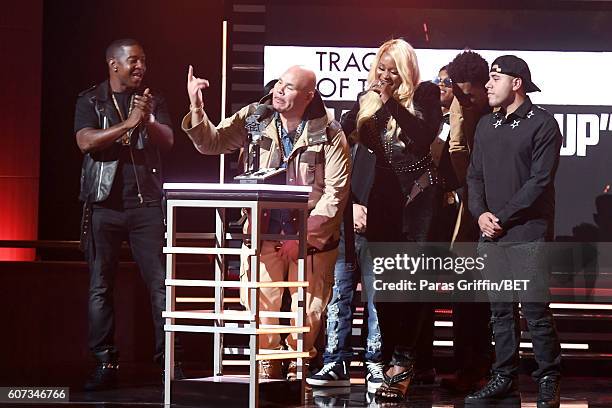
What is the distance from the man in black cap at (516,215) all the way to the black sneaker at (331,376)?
807mm

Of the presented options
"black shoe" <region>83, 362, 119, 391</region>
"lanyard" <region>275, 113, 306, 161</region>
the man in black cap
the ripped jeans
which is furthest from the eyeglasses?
"black shoe" <region>83, 362, 119, 391</region>

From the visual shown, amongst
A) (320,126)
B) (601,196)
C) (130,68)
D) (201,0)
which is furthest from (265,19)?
(601,196)

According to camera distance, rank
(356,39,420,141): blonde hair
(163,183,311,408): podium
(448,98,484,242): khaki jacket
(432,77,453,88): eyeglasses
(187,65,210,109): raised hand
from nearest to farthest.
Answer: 1. (163,183,311,408): podium
2. (187,65,210,109): raised hand
3. (356,39,420,141): blonde hair
4. (448,98,484,242): khaki jacket
5. (432,77,453,88): eyeglasses

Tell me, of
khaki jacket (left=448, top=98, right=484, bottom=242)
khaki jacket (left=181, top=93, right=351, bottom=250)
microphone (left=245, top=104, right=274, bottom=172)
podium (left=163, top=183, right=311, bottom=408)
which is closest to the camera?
podium (left=163, top=183, right=311, bottom=408)

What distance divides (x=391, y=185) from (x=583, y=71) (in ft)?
6.40

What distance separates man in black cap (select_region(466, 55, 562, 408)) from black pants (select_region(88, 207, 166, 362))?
5.46 feet

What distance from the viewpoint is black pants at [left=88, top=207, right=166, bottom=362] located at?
5.89 m

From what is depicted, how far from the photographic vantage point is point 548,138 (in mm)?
5355

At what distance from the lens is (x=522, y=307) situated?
17.6 ft

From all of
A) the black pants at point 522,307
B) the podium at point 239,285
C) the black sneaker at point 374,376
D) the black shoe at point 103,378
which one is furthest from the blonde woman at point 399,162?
the black shoe at point 103,378

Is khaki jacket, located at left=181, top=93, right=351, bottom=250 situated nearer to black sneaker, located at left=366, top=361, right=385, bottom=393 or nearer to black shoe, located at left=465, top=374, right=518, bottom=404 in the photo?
black sneaker, located at left=366, top=361, right=385, bottom=393

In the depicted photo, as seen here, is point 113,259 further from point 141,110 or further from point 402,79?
point 402,79

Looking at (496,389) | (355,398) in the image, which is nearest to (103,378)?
(355,398)

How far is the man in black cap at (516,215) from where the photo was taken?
17.4ft
